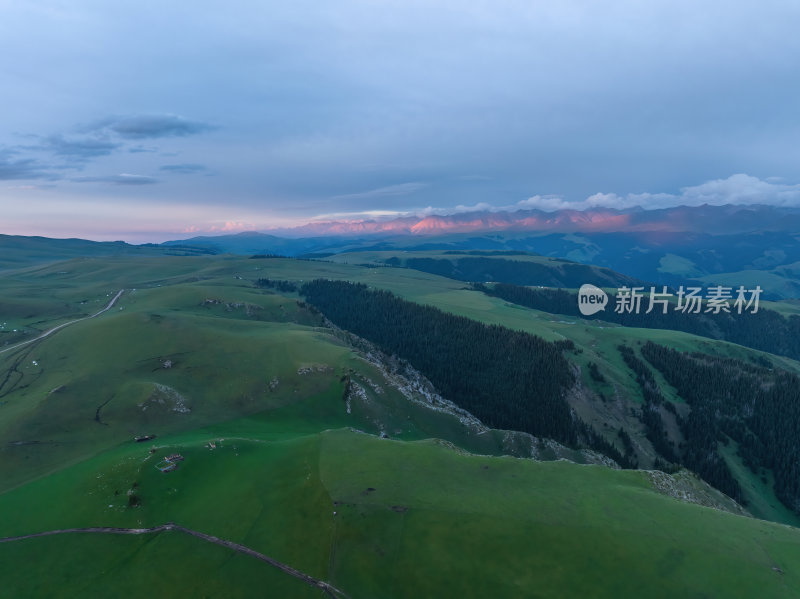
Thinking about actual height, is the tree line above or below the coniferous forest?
above

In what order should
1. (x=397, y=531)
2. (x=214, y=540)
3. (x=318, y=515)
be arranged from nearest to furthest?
1. (x=397, y=531)
2. (x=214, y=540)
3. (x=318, y=515)

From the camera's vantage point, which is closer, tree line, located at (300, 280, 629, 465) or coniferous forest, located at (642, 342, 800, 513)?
coniferous forest, located at (642, 342, 800, 513)

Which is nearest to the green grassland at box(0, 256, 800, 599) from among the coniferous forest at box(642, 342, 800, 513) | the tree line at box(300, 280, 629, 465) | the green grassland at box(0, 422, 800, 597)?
the green grassland at box(0, 422, 800, 597)

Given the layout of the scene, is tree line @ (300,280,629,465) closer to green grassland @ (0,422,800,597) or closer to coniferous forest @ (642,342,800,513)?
coniferous forest @ (642,342,800,513)

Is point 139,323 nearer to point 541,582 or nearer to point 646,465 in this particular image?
point 541,582

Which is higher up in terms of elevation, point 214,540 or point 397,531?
point 397,531

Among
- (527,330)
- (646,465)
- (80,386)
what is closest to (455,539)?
(80,386)

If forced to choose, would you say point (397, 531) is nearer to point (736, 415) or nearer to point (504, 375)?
point (504, 375)

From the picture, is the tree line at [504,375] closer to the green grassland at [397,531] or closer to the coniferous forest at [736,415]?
the coniferous forest at [736,415]

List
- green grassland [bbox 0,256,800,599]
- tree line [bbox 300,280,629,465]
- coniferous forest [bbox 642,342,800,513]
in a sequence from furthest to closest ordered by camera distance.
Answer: tree line [bbox 300,280,629,465]
coniferous forest [bbox 642,342,800,513]
green grassland [bbox 0,256,800,599]

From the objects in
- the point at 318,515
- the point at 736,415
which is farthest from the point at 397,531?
the point at 736,415
